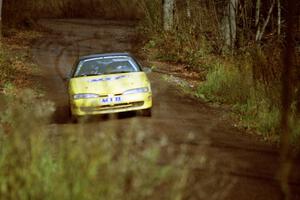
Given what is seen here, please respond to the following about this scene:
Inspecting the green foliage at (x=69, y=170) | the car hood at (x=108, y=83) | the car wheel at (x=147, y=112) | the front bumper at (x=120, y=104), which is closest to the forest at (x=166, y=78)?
the green foliage at (x=69, y=170)

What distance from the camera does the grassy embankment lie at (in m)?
12.1

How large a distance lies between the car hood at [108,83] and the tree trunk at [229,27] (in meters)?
10.0

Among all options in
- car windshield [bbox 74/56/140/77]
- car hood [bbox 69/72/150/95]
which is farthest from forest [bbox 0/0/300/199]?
car windshield [bbox 74/56/140/77]

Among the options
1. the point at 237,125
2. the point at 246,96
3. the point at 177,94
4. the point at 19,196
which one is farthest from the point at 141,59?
the point at 19,196

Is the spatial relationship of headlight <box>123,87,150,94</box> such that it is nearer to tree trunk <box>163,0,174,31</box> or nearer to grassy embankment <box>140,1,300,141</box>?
grassy embankment <box>140,1,300,141</box>

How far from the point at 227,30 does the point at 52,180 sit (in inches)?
702

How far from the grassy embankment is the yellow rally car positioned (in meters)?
2.24

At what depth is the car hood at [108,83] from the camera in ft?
37.9

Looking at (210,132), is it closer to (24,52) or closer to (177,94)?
(177,94)

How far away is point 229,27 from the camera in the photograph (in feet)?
72.0

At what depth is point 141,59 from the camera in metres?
24.0

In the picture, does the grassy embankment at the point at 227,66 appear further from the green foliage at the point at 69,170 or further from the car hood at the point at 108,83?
the green foliage at the point at 69,170

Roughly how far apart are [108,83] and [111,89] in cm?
30

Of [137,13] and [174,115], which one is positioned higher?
[137,13]
